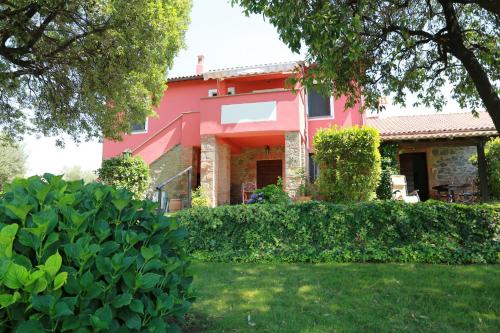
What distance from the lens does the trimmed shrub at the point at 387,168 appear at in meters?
12.1

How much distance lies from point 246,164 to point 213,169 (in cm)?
323

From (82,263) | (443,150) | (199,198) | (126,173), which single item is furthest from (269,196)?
(443,150)

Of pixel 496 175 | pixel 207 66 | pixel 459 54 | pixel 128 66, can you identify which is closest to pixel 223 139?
pixel 128 66

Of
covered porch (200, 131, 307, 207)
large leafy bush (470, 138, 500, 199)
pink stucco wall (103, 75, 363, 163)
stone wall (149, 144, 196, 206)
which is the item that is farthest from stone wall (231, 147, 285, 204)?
large leafy bush (470, 138, 500, 199)

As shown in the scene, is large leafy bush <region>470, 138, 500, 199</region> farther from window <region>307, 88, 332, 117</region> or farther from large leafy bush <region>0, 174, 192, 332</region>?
large leafy bush <region>0, 174, 192, 332</region>

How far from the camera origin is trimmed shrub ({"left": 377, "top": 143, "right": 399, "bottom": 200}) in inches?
476

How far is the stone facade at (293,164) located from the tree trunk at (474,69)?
5.90 m

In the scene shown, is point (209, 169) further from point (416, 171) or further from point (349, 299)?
point (416, 171)

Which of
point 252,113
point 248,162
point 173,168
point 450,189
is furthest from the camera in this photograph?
point 248,162

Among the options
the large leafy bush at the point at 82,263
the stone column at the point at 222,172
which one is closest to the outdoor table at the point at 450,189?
the stone column at the point at 222,172

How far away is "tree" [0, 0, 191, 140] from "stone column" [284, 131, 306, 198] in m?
4.70

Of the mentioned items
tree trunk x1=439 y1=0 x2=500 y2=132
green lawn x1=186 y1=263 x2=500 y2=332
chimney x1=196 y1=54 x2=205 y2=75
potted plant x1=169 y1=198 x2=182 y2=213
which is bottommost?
green lawn x1=186 y1=263 x2=500 y2=332

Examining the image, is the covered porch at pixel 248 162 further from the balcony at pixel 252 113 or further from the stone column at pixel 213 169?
the balcony at pixel 252 113

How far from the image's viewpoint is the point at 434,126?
14352 mm
